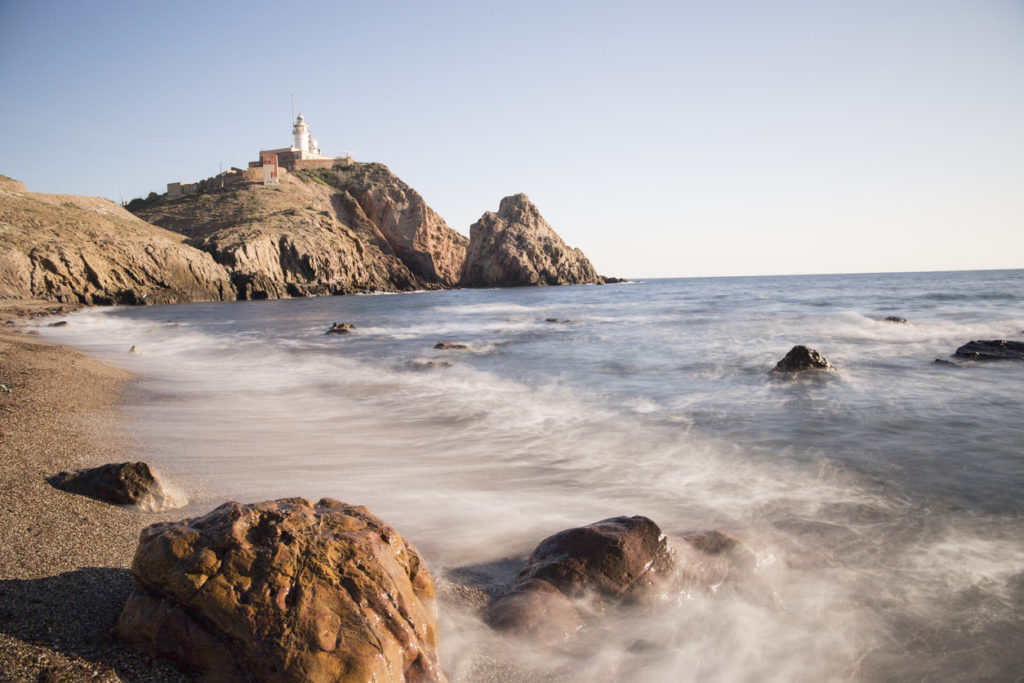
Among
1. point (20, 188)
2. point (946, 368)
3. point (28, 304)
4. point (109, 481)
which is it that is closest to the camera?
point (109, 481)

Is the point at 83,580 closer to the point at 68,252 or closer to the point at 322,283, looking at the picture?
the point at 68,252

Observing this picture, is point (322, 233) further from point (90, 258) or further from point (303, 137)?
point (303, 137)

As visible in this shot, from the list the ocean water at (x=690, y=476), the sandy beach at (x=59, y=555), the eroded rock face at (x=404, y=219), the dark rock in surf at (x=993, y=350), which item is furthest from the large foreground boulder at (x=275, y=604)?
the eroded rock face at (x=404, y=219)

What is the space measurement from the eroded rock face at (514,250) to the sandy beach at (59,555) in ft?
252

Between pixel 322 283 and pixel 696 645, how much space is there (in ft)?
189

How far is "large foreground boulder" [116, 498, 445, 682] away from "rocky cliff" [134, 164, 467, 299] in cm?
4941

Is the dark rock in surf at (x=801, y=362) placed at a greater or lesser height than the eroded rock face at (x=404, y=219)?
lesser

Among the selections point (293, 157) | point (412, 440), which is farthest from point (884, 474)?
point (293, 157)

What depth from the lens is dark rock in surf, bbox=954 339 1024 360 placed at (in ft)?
38.0

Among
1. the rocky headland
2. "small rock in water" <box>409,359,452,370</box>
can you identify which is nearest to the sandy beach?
"small rock in water" <box>409,359,452,370</box>

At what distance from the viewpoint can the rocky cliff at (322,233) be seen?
5081cm

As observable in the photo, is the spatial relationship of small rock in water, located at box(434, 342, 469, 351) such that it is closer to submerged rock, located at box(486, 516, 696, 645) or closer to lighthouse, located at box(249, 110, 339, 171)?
submerged rock, located at box(486, 516, 696, 645)

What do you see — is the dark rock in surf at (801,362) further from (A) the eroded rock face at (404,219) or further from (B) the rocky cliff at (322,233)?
(A) the eroded rock face at (404,219)

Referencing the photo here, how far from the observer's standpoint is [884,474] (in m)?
5.55
